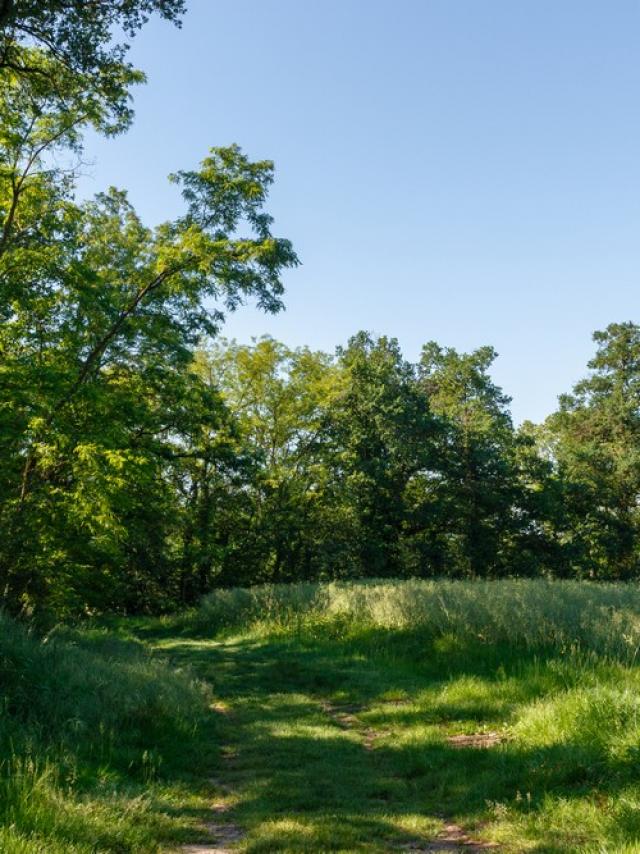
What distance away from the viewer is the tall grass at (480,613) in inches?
389

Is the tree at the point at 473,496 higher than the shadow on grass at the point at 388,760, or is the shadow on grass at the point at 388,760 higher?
the tree at the point at 473,496

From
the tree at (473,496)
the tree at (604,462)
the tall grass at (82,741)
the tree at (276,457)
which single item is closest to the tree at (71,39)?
the tall grass at (82,741)

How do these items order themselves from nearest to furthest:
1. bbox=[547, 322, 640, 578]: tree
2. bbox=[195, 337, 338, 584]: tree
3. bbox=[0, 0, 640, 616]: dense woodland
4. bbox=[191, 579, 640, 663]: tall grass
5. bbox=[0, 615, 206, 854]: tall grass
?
bbox=[0, 615, 206, 854]: tall grass, bbox=[191, 579, 640, 663]: tall grass, bbox=[0, 0, 640, 616]: dense woodland, bbox=[195, 337, 338, 584]: tree, bbox=[547, 322, 640, 578]: tree

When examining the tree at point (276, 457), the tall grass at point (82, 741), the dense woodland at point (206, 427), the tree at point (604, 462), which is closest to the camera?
the tall grass at point (82, 741)

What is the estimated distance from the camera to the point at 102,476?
1631 cm

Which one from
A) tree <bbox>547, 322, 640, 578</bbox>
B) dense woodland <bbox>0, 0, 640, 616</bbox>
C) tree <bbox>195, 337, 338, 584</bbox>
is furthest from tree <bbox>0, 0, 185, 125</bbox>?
tree <bbox>547, 322, 640, 578</bbox>

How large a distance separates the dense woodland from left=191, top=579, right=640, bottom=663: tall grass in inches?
208

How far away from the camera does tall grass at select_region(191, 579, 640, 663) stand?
9891 millimetres

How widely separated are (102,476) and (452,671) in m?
9.72

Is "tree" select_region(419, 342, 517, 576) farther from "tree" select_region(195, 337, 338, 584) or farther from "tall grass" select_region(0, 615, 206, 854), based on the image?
"tall grass" select_region(0, 615, 206, 854)

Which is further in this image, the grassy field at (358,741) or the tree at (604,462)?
the tree at (604,462)

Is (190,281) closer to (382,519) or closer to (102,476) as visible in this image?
(102,476)

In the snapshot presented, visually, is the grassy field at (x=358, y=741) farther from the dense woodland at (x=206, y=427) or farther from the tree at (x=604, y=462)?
the tree at (x=604, y=462)

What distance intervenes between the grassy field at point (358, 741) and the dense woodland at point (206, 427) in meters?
5.33
